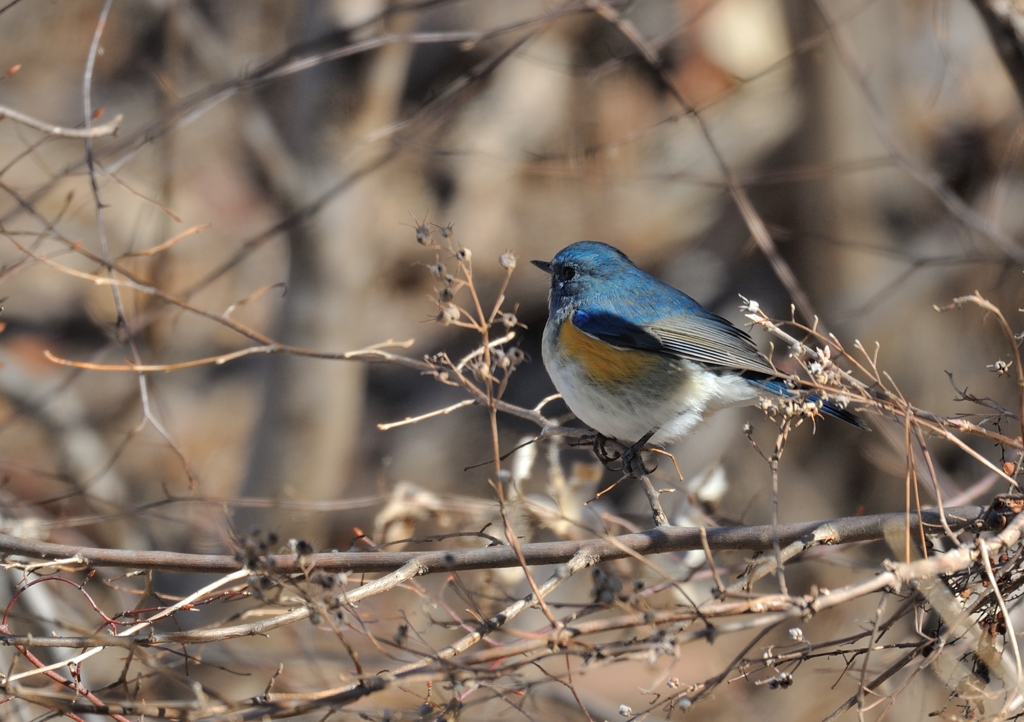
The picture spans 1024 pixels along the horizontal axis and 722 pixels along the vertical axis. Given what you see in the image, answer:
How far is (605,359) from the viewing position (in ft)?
10.9

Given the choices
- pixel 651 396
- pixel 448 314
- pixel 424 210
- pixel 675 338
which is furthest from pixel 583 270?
pixel 424 210

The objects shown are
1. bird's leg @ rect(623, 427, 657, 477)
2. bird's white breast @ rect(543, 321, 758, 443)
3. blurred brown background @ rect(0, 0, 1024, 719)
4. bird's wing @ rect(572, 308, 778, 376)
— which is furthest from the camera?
blurred brown background @ rect(0, 0, 1024, 719)

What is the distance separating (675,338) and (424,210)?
444 centimetres

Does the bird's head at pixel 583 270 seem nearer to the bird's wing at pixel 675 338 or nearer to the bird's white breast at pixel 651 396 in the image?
the bird's wing at pixel 675 338

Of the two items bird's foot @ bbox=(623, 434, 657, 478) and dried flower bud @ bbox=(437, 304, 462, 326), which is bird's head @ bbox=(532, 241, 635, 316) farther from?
dried flower bud @ bbox=(437, 304, 462, 326)

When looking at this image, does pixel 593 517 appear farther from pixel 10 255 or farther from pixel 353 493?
pixel 10 255

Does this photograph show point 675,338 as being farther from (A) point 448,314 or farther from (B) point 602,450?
(A) point 448,314

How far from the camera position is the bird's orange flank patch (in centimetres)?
327

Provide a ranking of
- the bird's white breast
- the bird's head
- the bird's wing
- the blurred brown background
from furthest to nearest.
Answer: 1. the blurred brown background
2. the bird's head
3. the bird's wing
4. the bird's white breast

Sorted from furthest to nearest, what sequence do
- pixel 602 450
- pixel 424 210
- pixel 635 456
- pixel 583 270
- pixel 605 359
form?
pixel 424 210 → pixel 583 270 → pixel 602 450 → pixel 605 359 → pixel 635 456

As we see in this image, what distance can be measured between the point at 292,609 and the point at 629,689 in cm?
549

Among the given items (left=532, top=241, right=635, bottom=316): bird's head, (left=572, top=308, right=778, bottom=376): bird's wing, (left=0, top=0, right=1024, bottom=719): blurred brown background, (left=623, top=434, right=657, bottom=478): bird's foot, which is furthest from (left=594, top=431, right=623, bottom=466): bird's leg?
(left=0, top=0, right=1024, bottom=719): blurred brown background

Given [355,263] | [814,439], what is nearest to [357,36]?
[355,263]

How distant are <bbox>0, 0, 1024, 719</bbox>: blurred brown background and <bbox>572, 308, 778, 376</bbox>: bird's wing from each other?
73 centimetres
